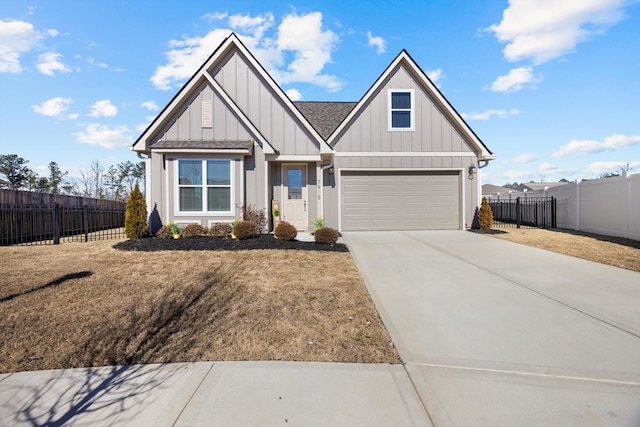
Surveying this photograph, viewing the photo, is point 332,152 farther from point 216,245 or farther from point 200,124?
point 216,245

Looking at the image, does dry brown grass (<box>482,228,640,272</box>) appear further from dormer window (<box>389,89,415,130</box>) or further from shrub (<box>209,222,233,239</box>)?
shrub (<box>209,222,233,239</box>)

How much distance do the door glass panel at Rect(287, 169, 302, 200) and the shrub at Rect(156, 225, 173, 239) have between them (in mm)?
4611

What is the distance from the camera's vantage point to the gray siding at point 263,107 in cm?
1205

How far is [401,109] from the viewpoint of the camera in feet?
44.0

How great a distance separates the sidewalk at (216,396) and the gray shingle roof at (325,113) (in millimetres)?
11730

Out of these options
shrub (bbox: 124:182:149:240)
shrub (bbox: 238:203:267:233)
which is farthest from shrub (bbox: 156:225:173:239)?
shrub (bbox: 238:203:267:233)

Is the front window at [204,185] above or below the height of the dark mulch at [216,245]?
above

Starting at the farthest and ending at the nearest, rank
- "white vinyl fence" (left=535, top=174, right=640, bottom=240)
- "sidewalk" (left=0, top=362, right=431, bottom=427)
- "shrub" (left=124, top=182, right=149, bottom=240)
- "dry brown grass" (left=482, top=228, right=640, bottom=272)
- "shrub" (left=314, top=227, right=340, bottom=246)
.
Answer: "white vinyl fence" (left=535, top=174, right=640, bottom=240), "shrub" (left=124, top=182, right=149, bottom=240), "shrub" (left=314, top=227, right=340, bottom=246), "dry brown grass" (left=482, top=228, right=640, bottom=272), "sidewalk" (left=0, top=362, right=431, bottom=427)

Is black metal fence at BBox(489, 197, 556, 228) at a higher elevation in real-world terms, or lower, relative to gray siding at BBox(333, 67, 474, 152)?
A: lower

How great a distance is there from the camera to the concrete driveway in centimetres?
252

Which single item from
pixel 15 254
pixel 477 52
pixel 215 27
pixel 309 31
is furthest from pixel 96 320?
pixel 477 52

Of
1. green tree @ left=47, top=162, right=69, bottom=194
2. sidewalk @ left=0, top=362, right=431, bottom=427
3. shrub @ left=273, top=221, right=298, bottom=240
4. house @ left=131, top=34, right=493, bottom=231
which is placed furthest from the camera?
green tree @ left=47, top=162, right=69, bottom=194

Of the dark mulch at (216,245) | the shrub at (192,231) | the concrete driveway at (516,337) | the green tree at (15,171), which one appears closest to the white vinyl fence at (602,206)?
the concrete driveway at (516,337)

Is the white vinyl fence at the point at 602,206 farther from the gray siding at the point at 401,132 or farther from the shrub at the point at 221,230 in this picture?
the shrub at the point at 221,230
